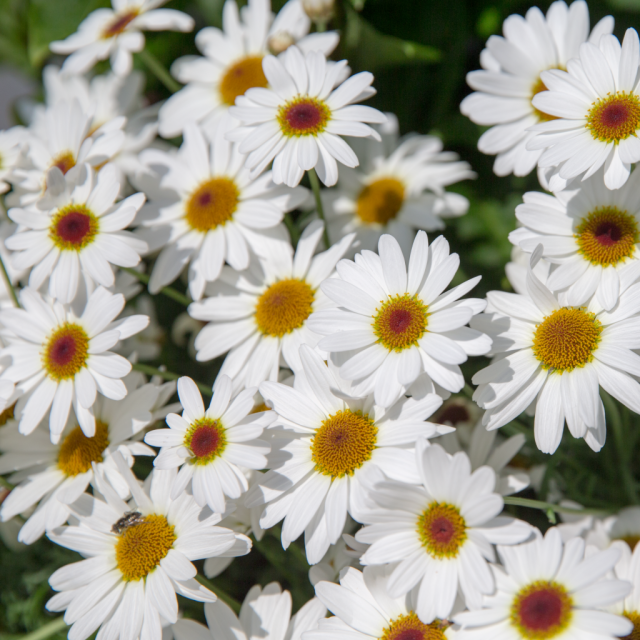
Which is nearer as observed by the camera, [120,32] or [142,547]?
[142,547]

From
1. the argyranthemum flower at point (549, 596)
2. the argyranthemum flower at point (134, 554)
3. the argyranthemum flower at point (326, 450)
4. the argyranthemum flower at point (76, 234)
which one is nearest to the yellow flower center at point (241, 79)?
the argyranthemum flower at point (76, 234)

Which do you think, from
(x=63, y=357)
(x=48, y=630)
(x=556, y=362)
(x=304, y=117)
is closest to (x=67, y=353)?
(x=63, y=357)

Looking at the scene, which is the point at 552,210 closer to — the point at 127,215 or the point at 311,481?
the point at 311,481

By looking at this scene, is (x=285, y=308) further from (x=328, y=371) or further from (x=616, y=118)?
(x=616, y=118)

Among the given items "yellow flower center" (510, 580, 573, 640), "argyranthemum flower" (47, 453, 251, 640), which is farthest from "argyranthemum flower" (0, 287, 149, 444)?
"yellow flower center" (510, 580, 573, 640)

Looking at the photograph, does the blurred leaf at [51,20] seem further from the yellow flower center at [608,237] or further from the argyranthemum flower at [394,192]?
the yellow flower center at [608,237]

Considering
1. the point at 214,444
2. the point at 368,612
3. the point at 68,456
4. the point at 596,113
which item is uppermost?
the point at 596,113
